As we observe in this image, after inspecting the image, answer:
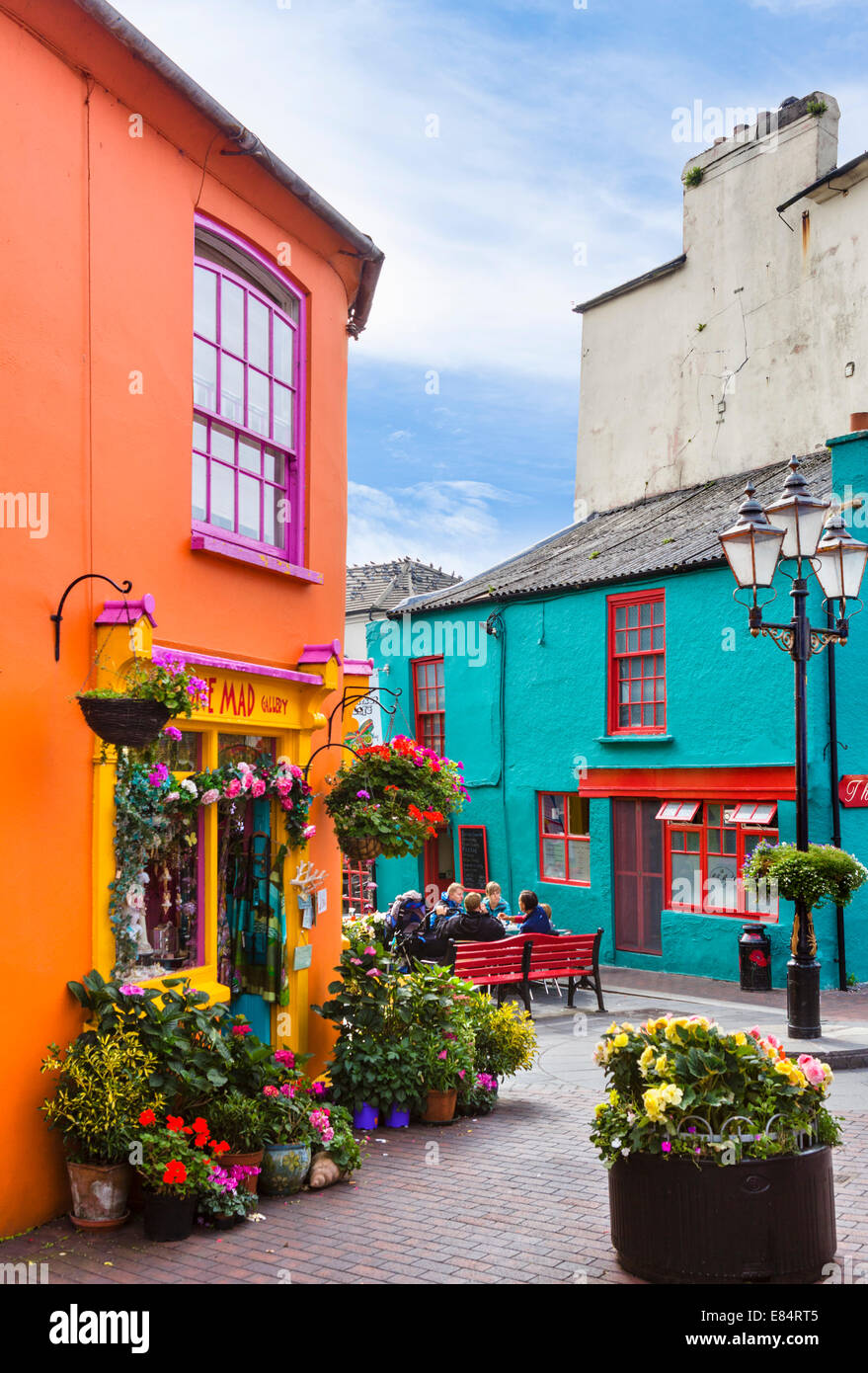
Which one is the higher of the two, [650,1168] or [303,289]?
[303,289]

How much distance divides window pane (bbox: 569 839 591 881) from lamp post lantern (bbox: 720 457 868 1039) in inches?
314

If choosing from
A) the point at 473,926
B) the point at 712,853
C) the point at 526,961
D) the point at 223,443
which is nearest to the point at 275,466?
the point at 223,443

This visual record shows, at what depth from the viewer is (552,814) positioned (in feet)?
66.8

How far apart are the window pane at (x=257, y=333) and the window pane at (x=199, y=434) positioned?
32.8 inches

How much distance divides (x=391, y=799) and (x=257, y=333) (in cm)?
360

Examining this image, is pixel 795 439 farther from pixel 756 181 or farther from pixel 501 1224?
pixel 501 1224

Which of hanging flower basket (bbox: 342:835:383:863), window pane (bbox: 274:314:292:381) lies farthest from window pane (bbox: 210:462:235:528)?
hanging flower basket (bbox: 342:835:383:863)

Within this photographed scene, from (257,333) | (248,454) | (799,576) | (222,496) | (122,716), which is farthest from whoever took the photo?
(799,576)

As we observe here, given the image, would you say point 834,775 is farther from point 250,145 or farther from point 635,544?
point 250,145

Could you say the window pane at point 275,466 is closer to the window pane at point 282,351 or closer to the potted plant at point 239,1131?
the window pane at point 282,351

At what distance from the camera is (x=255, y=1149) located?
22.9ft

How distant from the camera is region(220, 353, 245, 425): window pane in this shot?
28.3 feet

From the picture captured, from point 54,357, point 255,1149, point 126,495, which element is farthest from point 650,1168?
point 54,357
